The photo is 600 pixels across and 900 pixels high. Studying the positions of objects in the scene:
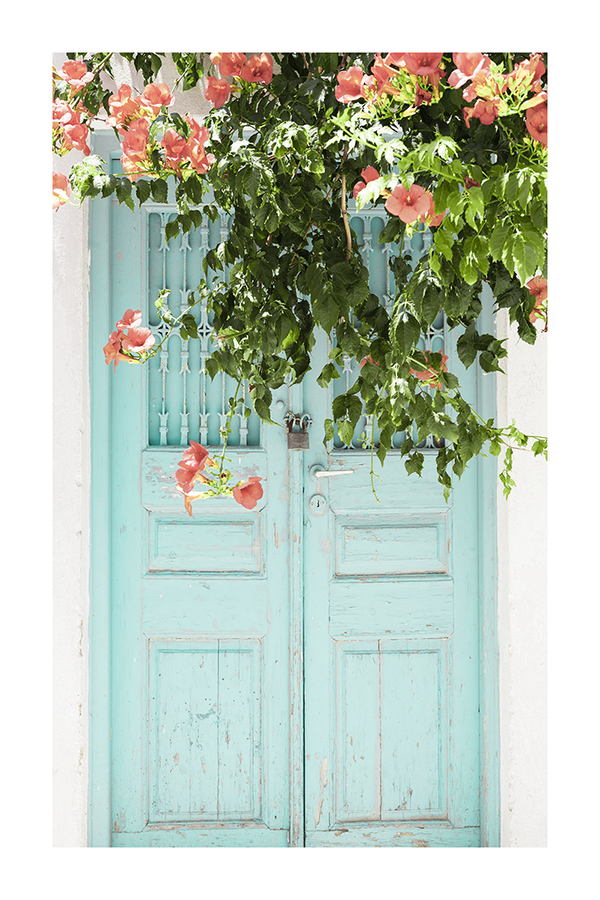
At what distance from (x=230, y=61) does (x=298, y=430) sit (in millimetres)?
882

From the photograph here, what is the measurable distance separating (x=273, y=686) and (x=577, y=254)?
1.29 meters

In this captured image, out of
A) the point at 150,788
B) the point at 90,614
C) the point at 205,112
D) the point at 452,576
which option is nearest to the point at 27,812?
the point at 90,614

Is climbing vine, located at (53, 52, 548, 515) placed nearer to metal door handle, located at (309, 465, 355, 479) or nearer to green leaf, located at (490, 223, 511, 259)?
green leaf, located at (490, 223, 511, 259)

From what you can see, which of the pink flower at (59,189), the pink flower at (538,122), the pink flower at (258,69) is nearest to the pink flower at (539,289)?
the pink flower at (538,122)

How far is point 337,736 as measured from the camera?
1.56 meters

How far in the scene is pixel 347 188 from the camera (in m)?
0.87

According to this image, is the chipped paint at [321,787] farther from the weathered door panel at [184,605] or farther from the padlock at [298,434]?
the padlock at [298,434]

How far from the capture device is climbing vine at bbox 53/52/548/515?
0.67 metres

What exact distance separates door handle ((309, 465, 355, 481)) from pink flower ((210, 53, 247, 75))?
36.7 inches

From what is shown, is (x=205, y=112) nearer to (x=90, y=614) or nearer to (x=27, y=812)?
(x=90, y=614)

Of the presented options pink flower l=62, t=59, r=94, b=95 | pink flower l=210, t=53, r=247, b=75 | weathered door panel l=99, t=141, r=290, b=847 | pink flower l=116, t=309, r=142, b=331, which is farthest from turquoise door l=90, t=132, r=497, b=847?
pink flower l=210, t=53, r=247, b=75

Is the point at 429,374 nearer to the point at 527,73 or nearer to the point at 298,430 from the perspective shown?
the point at 527,73

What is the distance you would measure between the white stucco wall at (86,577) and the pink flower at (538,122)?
82 cm

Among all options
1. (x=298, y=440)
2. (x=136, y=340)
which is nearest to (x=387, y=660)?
(x=298, y=440)
